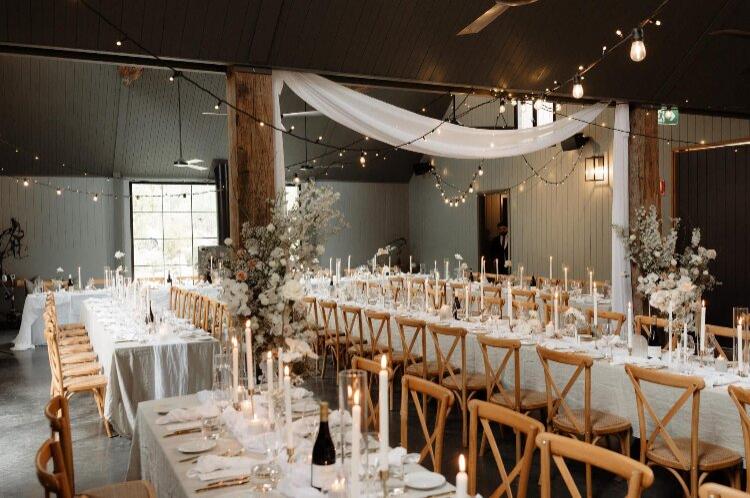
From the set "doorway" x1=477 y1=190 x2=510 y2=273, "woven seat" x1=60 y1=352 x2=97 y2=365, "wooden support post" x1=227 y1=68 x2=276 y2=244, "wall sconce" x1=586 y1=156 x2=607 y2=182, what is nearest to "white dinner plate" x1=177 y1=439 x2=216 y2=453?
"wooden support post" x1=227 y1=68 x2=276 y2=244

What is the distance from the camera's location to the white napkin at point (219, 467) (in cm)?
263

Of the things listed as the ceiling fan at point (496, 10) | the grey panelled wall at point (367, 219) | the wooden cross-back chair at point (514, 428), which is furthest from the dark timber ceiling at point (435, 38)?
the grey panelled wall at point (367, 219)

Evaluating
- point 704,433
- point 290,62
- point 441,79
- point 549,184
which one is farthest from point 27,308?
point 704,433

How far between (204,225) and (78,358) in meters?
8.01

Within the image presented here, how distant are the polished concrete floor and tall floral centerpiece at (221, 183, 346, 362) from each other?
4.16 ft

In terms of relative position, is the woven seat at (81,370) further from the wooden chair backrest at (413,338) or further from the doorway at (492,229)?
the doorway at (492,229)

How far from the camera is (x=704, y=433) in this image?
4.00m

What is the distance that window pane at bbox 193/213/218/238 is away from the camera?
14.7m

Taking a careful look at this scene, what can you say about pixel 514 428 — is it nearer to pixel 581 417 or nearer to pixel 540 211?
pixel 581 417

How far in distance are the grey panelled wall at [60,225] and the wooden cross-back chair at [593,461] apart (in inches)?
504

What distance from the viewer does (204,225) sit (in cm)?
1473

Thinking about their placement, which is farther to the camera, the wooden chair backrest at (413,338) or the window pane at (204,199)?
the window pane at (204,199)

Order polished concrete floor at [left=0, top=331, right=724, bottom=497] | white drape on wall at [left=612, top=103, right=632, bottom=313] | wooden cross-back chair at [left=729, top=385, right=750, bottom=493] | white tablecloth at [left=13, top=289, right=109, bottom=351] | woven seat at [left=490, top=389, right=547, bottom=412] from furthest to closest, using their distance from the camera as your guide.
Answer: white tablecloth at [left=13, top=289, right=109, bottom=351] < white drape on wall at [left=612, top=103, right=632, bottom=313] < woven seat at [left=490, top=389, right=547, bottom=412] < polished concrete floor at [left=0, top=331, right=724, bottom=497] < wooden cross-back chair at [left=729, top=385, right=750, bottom=493]

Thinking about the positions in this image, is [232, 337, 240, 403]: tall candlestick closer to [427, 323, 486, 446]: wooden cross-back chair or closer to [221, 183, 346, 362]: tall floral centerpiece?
[221, 183, 346, 362]: tall floral centerpiece
